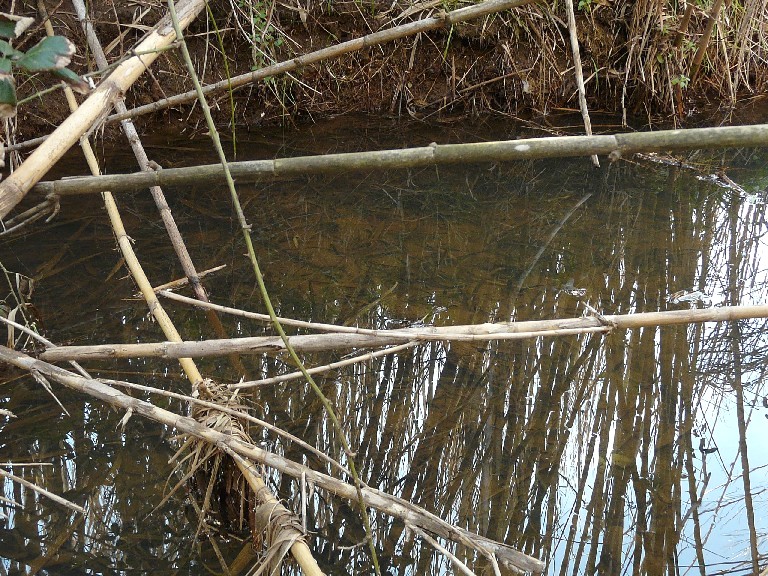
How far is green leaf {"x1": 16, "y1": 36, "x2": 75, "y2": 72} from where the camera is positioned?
102cm

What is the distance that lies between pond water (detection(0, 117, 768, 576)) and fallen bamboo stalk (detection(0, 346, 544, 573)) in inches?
4.9

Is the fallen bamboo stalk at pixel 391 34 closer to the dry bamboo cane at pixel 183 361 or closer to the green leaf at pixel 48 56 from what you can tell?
the dry bamboo cane at pixel 183 361

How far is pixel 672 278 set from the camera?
269cm

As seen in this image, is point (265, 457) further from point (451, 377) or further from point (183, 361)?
point (451, 377)

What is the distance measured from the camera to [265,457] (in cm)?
143

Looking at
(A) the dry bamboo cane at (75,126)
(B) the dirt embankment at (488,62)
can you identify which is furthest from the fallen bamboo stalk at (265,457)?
(B) the dirt embankment at (488,62)

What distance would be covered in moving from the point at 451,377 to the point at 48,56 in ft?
4.78

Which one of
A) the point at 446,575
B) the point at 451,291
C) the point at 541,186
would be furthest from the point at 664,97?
the point at 446,575

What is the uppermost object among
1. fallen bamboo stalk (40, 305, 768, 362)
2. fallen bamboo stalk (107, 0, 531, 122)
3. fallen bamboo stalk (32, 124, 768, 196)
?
fallen bamboo stalk (107, 0, 531, 122)

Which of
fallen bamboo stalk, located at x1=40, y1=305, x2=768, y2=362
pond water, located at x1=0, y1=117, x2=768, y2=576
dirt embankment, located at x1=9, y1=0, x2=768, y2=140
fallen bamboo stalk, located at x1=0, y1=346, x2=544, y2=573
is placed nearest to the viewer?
fallen bamboo stalk, located at x1=0, y1=346, x2=544, y2=573

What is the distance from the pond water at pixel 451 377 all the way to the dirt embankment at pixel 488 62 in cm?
71

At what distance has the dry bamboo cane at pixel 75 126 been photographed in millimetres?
1293

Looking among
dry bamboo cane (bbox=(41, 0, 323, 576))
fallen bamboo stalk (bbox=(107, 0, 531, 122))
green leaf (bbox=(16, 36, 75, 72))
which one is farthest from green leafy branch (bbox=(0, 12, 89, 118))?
dry bamboo cane (bbox=(41, 0, 323, 576))

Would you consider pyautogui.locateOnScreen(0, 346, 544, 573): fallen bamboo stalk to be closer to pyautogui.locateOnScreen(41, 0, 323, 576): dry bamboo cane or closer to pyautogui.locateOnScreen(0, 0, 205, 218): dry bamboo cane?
pyautogui.locateOnScreen(41, 0, 323, 576): dry bamboo cane
